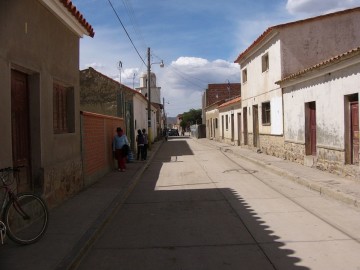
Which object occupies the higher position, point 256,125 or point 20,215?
point 256,125

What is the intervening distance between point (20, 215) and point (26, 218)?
116mm

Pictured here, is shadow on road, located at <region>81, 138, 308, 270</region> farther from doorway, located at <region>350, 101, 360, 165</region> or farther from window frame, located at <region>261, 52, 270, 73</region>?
window frame, located at <region>261, 52, 270, 73</region>

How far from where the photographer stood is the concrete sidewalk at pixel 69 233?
5.35 m

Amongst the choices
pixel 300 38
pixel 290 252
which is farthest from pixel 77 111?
pixel 300 38

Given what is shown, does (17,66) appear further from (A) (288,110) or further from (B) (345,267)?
(A) (288,110)

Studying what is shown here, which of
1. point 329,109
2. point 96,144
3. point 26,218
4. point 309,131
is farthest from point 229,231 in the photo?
point 309,131

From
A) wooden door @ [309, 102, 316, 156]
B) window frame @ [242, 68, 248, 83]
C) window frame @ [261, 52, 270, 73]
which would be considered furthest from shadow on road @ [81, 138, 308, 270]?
window frame @ [242, 68, 248, 83]

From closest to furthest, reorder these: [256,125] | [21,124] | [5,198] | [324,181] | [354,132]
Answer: [5,198] < [21,124] < [324,181] < [354,132] < [256,125]

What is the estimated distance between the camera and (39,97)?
8.13 meters

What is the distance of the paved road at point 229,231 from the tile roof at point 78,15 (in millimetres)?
4202

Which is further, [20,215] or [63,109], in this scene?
[63,109]

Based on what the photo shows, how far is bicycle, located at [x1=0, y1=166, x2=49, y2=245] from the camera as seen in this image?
5797 mm

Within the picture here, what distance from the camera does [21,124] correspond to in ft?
25.3

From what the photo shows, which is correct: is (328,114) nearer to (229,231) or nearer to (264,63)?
(229,231)
